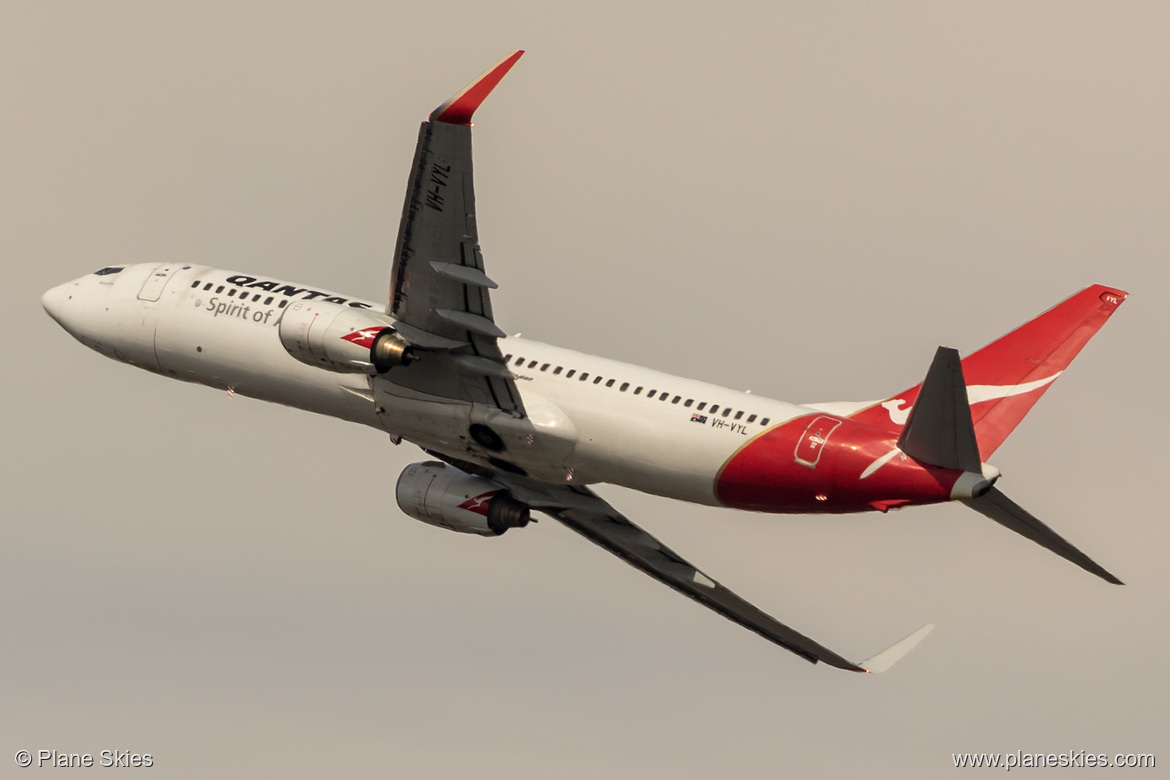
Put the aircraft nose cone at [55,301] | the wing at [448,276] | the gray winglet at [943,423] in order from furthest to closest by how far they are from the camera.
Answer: the aircraft nose cone at [55,301], the wing at [448,276], the gray winglet at [943,423]

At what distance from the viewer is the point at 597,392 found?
52.8m

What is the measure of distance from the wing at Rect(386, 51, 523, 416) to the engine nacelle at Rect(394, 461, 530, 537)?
5152mm

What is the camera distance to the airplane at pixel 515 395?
159ft

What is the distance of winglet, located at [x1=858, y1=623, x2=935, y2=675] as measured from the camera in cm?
5778

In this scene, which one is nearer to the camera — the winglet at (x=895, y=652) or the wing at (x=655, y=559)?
the winglet at (x=895, y=652)

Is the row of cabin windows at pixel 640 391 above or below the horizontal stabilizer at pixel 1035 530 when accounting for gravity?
above

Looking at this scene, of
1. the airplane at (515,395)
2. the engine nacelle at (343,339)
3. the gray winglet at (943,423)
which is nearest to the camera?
the gray winglet at (943,423)

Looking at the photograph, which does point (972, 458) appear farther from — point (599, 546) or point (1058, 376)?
point (599, 546)

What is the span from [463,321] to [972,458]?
13.6 metres

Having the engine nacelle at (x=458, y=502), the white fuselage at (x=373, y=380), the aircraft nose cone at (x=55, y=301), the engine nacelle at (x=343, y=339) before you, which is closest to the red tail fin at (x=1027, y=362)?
the white fuselage at (x=373, y=380)

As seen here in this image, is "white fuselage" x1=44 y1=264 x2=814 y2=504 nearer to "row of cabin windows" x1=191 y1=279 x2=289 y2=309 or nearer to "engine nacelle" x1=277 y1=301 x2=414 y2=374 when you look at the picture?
"row of cabin windows" x1=191 y1=279 x2=289 y2=309

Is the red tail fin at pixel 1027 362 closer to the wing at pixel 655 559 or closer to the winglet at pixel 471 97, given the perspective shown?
the wing at pixel 655 559

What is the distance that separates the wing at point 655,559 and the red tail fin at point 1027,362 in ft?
38.3

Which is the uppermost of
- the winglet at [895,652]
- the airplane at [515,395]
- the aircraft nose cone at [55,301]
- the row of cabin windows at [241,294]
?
the aircraft nose cone at [55,301]
